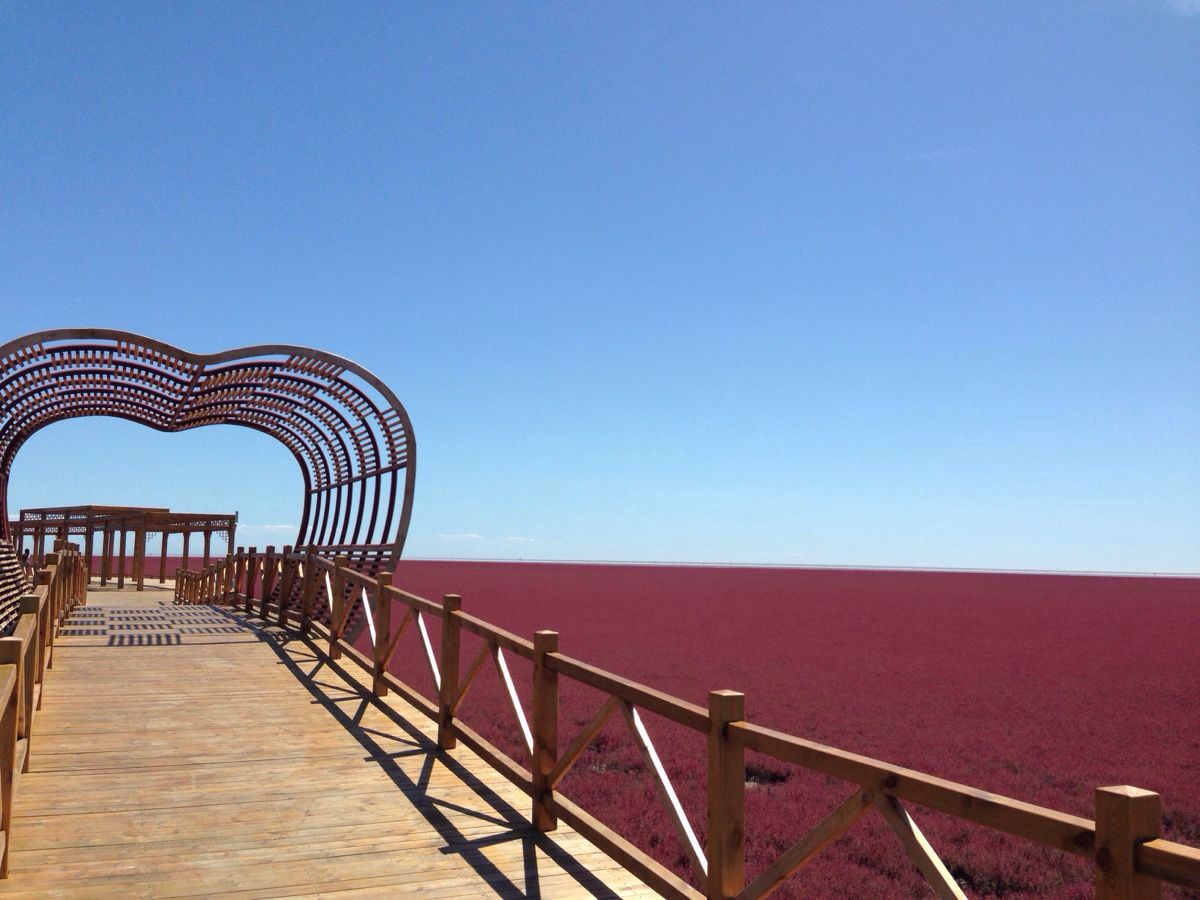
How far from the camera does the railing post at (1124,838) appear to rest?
2.28 m

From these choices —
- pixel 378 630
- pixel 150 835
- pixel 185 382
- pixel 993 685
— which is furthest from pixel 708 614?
pixel 150 835

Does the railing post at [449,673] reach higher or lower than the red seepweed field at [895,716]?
higher

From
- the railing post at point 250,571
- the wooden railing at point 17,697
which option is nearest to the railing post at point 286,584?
the railing post at point 250,571

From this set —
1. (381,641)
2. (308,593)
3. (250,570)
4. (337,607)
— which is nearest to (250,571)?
(250,570)

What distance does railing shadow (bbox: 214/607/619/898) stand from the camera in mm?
4316

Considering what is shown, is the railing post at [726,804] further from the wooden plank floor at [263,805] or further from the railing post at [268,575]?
the railing post at [268,575]

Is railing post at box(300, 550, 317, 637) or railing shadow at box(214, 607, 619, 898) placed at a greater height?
railing post at box(300, 550, 317, 637)

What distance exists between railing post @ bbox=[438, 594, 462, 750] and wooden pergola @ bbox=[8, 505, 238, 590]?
22297 mm

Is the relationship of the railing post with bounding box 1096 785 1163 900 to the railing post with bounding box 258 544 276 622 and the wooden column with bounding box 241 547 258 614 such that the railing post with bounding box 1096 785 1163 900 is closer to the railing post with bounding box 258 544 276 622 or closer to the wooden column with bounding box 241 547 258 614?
the railing post with bounding box 258 544 276 622

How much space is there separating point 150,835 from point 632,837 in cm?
539

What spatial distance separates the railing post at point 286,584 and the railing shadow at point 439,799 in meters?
3.16

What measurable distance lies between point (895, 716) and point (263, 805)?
12.6m

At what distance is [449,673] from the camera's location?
6.73 meters

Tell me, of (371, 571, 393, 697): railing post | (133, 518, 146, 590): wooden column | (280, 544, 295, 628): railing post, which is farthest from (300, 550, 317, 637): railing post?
(133, 518, 146, 590): wooden column
